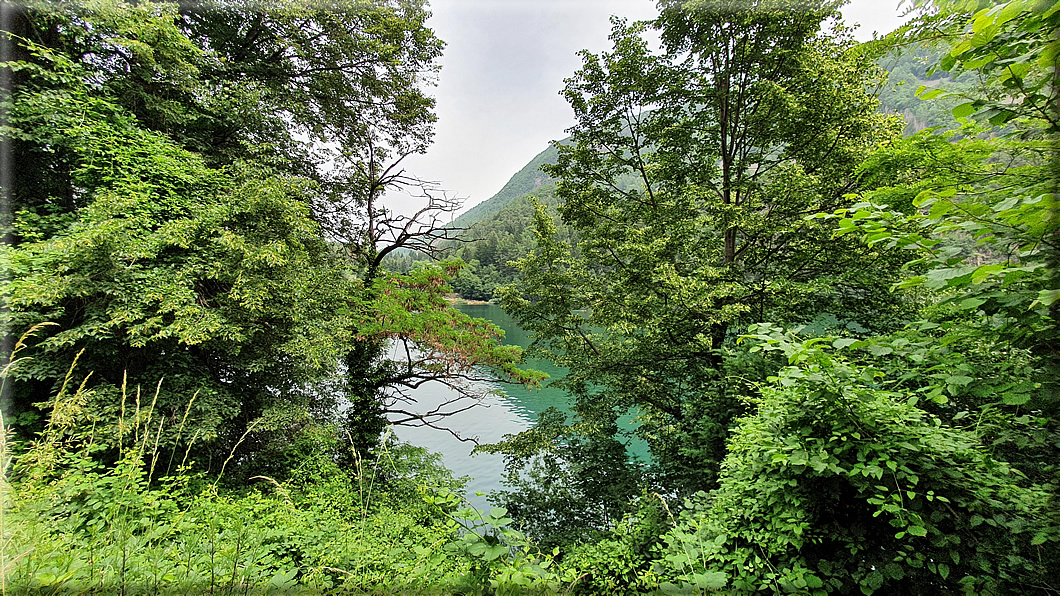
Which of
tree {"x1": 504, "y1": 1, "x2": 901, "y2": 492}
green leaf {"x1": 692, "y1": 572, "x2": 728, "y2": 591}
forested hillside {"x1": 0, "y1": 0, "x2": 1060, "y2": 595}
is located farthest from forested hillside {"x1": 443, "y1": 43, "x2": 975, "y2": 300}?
green leaf {"x1": 692, "y1": 572, "x2": 728, "y2": 591}

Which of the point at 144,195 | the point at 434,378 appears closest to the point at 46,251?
the point at 144,195

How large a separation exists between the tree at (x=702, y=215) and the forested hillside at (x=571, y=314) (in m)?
0.07

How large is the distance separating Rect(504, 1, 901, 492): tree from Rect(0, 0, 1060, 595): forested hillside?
0.07 metres

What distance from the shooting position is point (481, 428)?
546 inches

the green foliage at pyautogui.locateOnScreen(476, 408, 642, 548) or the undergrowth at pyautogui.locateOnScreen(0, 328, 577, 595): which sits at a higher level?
the undergrowth at pyautogui.locateOnScreen(0, 328, 577, 595)

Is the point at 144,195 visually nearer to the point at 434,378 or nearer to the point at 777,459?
the point at 434,378

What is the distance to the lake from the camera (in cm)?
1050

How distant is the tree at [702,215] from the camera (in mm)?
5082

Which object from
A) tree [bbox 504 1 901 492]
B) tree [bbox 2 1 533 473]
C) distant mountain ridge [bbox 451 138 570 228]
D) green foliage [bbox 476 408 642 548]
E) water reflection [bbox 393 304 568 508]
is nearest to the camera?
tree [bbox 2 1 533 473]

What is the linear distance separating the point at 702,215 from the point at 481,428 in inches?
457

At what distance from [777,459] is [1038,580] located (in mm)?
952

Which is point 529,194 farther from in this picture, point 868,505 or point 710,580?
point 710,580

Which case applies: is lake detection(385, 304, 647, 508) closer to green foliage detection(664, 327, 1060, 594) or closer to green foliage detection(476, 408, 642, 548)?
green foliage detection(476, 408, 642, 548)

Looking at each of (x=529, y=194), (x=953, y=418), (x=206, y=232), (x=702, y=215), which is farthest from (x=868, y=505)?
(x=529, y=194)
